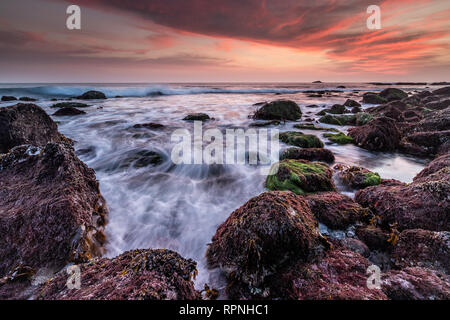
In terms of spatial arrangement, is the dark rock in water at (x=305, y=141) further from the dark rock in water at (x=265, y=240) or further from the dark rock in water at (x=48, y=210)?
the dark rock in water at (x=48, y=210)

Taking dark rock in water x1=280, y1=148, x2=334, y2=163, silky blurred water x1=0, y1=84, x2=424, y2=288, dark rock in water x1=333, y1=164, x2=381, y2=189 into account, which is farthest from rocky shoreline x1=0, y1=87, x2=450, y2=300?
dark rock in water x1=280, y1=148, x2=334, y2=163

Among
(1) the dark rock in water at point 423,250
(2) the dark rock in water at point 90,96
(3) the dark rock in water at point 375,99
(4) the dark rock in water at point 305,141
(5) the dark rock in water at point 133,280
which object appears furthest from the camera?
(2) the dark rock in water at point 90,96

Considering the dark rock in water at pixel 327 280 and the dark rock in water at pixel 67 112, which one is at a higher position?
the dark rock in water at pixel 67 112

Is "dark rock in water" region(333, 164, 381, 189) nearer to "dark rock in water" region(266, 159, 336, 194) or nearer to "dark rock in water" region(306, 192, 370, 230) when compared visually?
"dark rock in water" region(266, 159, 336, 194)

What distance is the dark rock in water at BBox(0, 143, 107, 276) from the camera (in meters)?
2.29

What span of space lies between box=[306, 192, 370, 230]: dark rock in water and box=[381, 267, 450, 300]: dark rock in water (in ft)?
2.90

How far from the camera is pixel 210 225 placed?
386 centimetres

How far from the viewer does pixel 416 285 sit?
1.79 meters

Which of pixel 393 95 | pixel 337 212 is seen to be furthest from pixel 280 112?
pixel 393 95

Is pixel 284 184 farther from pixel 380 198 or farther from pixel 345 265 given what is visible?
pixel 345 265

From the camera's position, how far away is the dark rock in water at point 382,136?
22.4ft

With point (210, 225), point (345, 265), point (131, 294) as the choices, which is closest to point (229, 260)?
point (131, 294)

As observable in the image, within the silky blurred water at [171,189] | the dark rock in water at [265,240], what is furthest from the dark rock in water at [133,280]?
the silky blurred water at [171,189]
